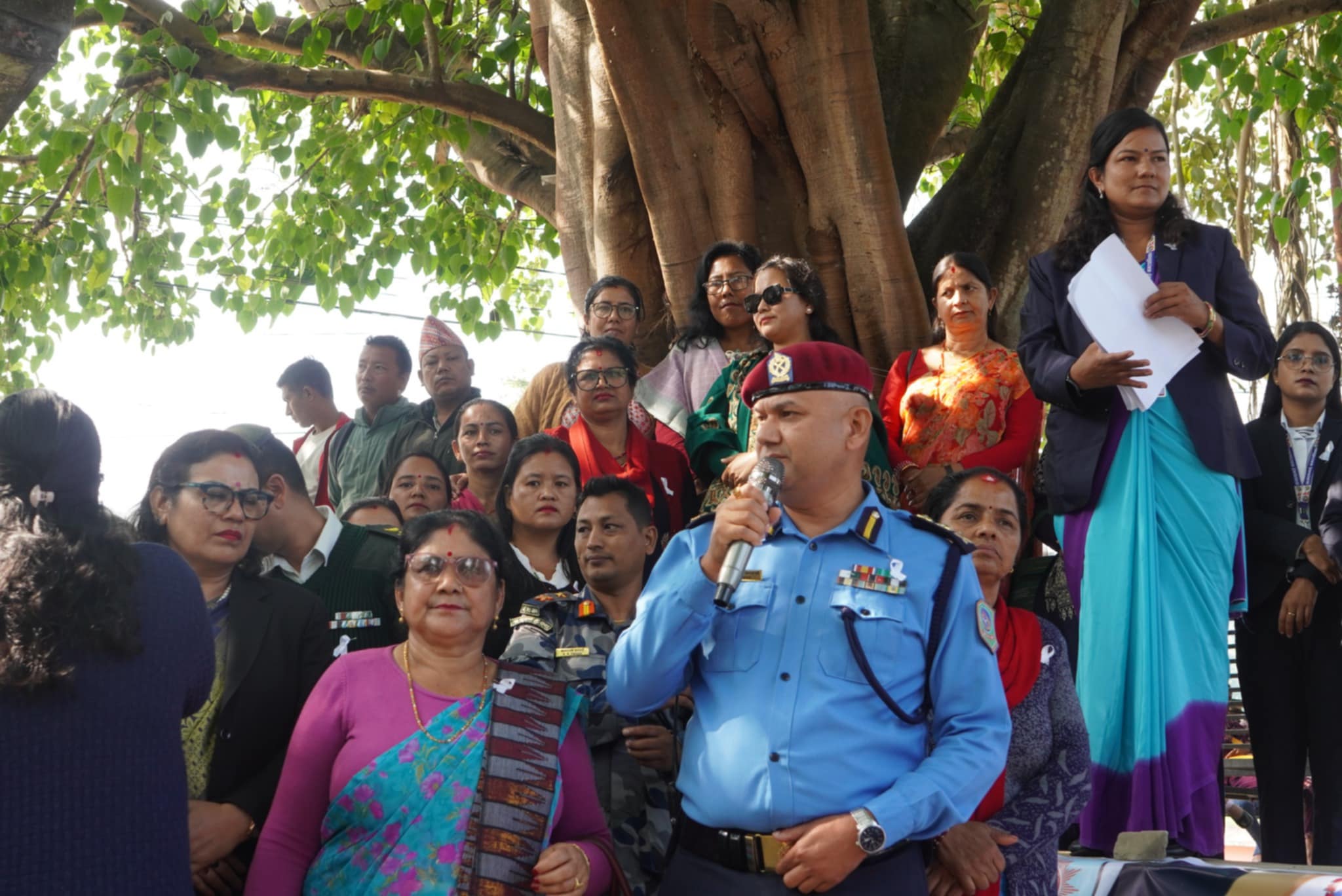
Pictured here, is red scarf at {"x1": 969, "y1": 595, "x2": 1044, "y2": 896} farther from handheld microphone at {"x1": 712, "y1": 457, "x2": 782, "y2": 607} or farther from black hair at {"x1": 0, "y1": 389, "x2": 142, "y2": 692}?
black hair at {"x1": 0, "y1": 389, "x2": 142, "y2": 692}

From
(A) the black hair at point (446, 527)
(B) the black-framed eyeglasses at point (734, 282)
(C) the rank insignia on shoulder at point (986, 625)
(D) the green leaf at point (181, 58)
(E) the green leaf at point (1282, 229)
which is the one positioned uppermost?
(D) the green leaf at point (181, 58)

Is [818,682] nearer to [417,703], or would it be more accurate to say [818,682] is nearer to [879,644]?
[879,644]

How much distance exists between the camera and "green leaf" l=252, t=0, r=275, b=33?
7.37 metres

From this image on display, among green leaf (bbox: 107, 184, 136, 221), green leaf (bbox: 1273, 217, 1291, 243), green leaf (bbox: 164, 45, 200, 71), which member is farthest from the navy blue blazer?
green leaf (bbox: 107, 184, 136, 221)

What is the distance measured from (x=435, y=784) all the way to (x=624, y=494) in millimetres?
1340

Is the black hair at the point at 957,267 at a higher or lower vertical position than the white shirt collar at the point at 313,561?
higher

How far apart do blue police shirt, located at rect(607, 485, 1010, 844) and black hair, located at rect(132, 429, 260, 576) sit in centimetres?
127

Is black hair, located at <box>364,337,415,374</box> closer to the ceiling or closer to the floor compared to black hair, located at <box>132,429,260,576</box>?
closer to the ceiling

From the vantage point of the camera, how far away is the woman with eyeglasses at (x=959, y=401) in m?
5.08

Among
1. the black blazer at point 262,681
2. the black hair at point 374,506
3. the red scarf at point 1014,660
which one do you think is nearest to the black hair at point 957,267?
the red scarf at point 1014,660

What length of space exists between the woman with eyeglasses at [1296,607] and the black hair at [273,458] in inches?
130

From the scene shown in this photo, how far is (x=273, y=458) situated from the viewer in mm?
4297

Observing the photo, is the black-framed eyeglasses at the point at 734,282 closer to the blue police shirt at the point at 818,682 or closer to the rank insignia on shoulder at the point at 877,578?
the blue police shirt at the point at 818,682

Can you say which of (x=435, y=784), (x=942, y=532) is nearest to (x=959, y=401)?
(x=942, y=532)
